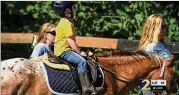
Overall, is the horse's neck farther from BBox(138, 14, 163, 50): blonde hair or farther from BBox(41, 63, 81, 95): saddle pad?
BBox(41, 63, 81, 95): saddle pad

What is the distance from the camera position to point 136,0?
10719 millimetres

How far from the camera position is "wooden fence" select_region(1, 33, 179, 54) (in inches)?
359

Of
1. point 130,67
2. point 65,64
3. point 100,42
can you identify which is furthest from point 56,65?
point 100,42

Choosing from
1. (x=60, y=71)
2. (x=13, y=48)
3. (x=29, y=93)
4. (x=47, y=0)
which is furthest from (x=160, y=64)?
(x=13, y=48)

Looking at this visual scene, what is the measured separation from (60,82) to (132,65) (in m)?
1.16

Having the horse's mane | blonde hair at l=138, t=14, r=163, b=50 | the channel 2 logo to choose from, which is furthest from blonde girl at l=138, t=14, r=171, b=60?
the channel 2 logo

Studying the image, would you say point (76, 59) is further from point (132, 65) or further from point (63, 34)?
point (132, 65)

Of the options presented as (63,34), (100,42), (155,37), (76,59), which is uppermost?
(63,34)

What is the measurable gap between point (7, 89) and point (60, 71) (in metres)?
0.72

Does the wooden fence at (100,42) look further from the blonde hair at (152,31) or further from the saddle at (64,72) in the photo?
the saddle at (64,72)

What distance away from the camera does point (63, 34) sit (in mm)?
6391

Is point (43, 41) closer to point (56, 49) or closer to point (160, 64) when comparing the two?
point (56, 49)

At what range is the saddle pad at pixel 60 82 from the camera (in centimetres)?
618

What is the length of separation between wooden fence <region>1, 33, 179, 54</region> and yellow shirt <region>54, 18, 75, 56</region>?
124 inches
